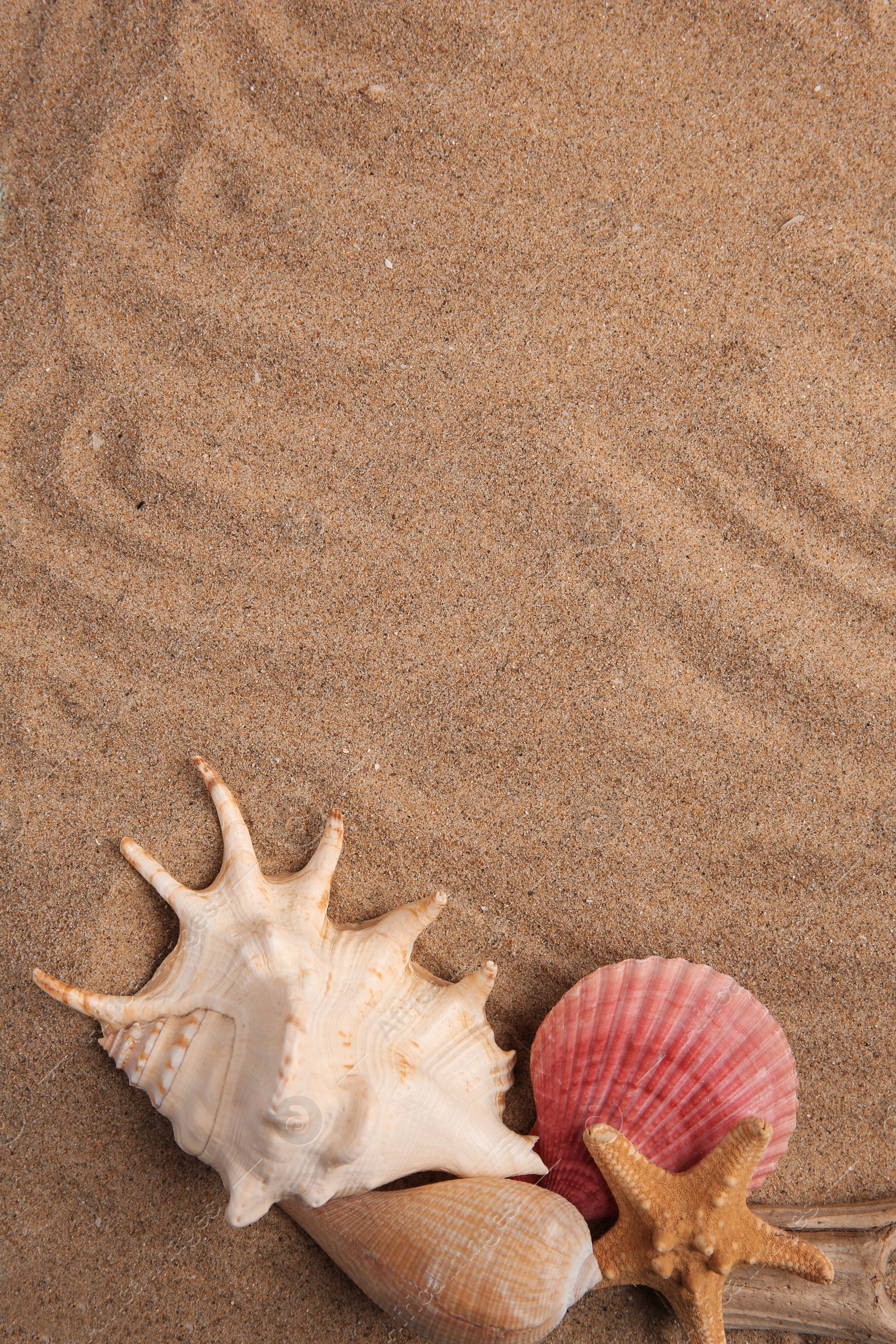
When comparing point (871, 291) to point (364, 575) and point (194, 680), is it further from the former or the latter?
point (194, 680)

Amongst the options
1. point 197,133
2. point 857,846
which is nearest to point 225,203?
point 197,133

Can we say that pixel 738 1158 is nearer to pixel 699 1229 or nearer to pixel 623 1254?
pixel 699 1229

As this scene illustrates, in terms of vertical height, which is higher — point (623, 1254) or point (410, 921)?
point (410, 921)

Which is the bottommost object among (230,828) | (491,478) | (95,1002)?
(95,1002)

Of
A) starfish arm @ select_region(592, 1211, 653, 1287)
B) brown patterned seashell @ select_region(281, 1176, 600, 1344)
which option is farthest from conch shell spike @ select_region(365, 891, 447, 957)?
starfish arm @ select_region(592, 1211, 653, 1287)

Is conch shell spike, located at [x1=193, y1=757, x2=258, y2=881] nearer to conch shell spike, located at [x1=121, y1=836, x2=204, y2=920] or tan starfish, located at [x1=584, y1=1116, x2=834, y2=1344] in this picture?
conch shell spike, located at [x1=121, y1=836, x2=204, y2=920]

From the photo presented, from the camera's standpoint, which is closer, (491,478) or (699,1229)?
(699,1229)

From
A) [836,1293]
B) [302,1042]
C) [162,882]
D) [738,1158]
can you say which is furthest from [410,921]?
[836,1293]
